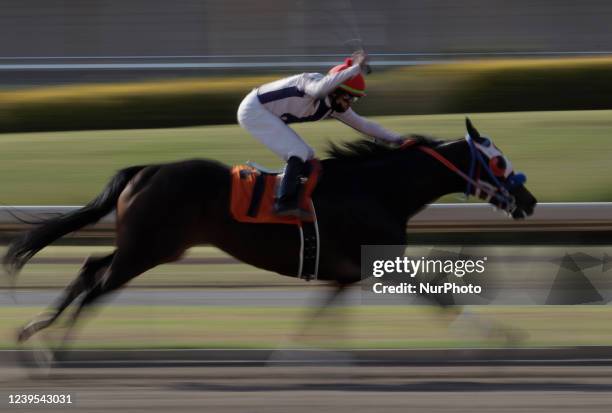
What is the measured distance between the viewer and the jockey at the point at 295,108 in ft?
21.7

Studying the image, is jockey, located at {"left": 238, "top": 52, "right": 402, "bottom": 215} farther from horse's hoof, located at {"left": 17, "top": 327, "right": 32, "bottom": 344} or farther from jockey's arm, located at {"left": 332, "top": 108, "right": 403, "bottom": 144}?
horse's hoof, located at {"left": 17, "top": 327, "right": 32, "bottom": 344}

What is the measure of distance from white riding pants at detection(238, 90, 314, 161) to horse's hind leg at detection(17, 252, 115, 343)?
45.5 inches

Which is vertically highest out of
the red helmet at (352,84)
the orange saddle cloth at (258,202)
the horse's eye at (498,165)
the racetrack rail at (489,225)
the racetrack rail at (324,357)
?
the red helmet at (352,84)

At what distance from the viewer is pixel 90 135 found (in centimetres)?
1497

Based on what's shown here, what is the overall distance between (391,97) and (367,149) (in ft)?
27.3

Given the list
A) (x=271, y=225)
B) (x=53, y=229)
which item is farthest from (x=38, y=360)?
(x=271, y=225)

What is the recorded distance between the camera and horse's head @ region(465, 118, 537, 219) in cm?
688

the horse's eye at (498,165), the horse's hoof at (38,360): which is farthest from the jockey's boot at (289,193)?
the horse's hoof at (38,360)

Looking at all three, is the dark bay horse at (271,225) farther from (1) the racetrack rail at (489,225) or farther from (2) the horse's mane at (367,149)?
(1) the racetrack rail at (489,225)

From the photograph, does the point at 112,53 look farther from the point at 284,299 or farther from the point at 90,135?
the point at 284,299

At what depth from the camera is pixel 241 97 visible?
15719mm
